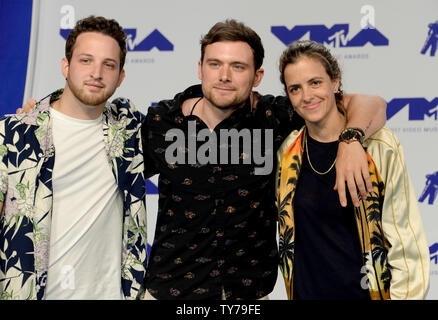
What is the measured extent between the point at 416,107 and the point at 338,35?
66cm

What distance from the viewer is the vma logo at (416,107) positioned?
3105 mm

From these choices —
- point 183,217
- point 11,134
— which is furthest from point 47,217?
point 183,217

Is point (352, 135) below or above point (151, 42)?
below

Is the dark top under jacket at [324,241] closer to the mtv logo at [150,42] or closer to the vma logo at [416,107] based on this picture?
the vma logo at [416,107]

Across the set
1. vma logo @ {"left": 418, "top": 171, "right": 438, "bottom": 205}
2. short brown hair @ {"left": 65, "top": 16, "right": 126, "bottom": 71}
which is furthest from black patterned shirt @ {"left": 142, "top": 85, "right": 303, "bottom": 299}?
vma logo @ {"left": 418, "top": 171, "right": 438, "bottom": 205}

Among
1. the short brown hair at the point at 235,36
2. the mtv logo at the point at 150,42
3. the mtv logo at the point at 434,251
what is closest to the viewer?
the short brown hair at the point at 235,36

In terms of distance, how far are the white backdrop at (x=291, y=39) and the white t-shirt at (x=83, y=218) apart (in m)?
1.31

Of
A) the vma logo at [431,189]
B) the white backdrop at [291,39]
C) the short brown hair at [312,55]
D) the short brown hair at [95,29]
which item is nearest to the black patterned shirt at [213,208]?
the short brown hair at [312,55]

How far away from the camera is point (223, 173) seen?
195 centimetres

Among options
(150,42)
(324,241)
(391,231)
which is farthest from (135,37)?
(391,231)

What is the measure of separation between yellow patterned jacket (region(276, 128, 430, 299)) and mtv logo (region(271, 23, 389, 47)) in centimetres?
146

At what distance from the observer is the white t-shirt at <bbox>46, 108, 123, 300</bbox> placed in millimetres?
1931

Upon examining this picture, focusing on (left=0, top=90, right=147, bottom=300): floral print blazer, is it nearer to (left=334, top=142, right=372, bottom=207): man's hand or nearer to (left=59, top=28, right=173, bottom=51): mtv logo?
(left=334, top=142, right=372, bottom=207): man's hand

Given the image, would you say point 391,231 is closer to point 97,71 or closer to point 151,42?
point 97,71
